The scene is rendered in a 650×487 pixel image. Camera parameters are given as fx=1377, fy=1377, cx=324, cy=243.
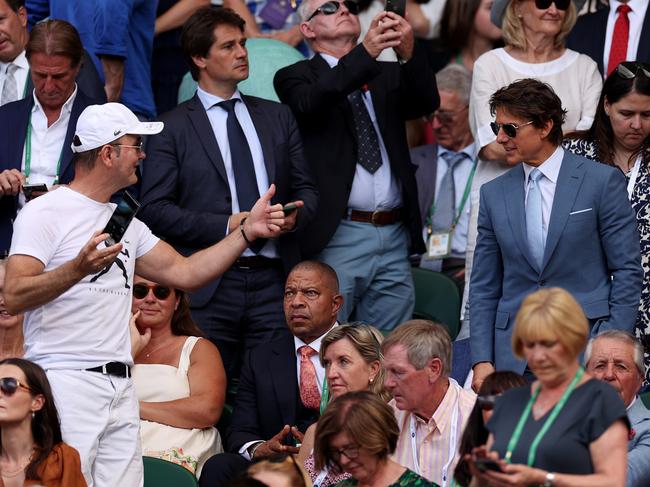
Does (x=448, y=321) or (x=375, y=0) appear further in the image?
(x=375, y=0)

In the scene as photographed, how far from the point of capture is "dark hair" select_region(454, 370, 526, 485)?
4375mm

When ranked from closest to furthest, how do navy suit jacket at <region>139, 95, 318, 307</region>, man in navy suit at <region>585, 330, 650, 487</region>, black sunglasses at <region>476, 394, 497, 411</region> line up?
black sunglasses at <region>476, 394, 497, 411</region>
man in navy suit at <region>585, 330, 650, 487</region>
navy suit jacket at <region>139, 95, 318, 307</region>

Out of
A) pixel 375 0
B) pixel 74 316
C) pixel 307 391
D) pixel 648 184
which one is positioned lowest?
pixel 307 391

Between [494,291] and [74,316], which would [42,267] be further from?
[494,291]

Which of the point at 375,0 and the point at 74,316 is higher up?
the point at 375,0

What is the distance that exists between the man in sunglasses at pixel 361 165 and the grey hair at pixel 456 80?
1.17m

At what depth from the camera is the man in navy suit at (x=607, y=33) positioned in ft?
26.1

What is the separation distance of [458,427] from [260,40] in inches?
153

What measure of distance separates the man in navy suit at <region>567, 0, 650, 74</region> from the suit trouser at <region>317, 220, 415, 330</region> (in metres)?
1.57

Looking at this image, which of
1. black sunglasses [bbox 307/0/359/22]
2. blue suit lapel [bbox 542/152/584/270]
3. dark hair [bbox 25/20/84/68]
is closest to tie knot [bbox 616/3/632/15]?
black sunglasses [bbox 307/0/359/22]

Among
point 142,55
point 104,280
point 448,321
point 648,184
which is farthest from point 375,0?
point 104,280

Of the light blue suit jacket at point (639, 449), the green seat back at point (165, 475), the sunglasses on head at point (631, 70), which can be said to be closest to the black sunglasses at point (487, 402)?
the light blue suit jacket at point (639, 449)

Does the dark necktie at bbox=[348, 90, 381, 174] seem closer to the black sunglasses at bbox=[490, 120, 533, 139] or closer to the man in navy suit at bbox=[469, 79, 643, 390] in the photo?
the man in navy suit at bbox=[469, 79, 643, 390]

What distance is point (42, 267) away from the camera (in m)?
5.47
